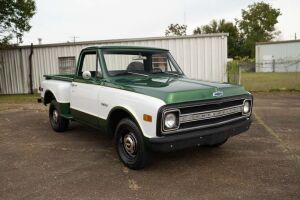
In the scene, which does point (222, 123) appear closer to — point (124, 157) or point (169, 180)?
point (169, 180)

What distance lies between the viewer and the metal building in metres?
42.4

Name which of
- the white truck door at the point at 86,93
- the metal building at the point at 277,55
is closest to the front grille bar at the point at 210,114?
the white truck door at the point at 86,93

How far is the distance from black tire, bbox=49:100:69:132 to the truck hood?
262 cm

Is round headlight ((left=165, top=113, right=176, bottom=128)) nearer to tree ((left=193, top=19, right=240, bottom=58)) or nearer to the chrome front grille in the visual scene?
the chrome front grille

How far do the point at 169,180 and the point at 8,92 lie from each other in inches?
633

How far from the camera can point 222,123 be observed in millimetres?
4918

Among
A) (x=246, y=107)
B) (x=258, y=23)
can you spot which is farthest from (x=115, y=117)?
(x=258, y=23)

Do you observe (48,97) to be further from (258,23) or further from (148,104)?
(258,23)

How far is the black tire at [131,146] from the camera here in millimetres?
4694

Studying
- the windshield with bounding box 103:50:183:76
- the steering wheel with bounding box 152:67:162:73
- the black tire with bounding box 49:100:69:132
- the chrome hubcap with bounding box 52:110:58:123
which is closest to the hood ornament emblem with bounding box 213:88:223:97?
the windshield with bounding box 103:50:183:76

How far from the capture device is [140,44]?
15.1m

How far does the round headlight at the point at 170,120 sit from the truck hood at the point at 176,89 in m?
0.19

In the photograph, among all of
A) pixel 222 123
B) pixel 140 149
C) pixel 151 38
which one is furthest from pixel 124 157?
pixel 151 38

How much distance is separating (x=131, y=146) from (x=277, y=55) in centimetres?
4496
